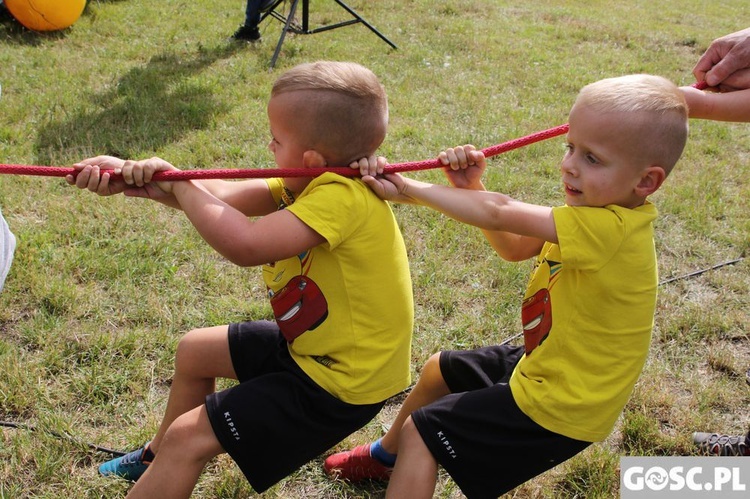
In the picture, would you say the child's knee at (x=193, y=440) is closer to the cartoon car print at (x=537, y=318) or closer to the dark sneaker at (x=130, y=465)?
the dark sneaker at (x=130, y=465)

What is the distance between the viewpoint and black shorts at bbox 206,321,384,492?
6.21ft

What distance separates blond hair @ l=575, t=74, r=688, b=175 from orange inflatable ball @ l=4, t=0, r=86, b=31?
657 cm

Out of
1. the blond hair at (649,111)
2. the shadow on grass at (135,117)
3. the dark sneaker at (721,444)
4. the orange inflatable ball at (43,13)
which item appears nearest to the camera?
the blond hair at (649,111)

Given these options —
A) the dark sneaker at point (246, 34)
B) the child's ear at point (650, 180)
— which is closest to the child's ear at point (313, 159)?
the child's ear at point (650, 180)

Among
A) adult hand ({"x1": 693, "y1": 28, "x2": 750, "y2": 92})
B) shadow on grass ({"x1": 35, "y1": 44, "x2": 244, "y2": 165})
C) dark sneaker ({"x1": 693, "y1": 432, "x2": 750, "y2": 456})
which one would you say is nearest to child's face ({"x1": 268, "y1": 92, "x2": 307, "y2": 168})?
adult hand ({"x1": 693, "y1": 28, "x2": 750, "y2": 92})

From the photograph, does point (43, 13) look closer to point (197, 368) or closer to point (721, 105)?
point (197, 368)

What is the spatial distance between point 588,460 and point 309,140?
61.5 inches

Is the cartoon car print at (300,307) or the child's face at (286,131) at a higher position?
the child's face at (286,131)

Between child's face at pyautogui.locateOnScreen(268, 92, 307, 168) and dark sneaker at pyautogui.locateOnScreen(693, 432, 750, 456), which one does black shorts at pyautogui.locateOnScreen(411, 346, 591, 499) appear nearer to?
child's face at pyautogui.locateOnScreen(268, 92, 307, 168)

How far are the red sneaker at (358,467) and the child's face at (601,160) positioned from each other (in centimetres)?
118

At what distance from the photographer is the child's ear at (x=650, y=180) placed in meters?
1.81

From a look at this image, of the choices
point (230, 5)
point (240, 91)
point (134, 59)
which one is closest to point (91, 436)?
point (240, 91)

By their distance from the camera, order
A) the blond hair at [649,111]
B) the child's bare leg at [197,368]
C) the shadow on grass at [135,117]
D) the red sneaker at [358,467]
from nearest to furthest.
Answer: the blond hair at [649,111], the child's bare leg at [197,368], the red sneaker at [358,467], the shadow on grass at [135,117]

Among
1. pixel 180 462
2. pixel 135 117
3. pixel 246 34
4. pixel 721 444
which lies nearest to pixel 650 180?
pixel 721 444
